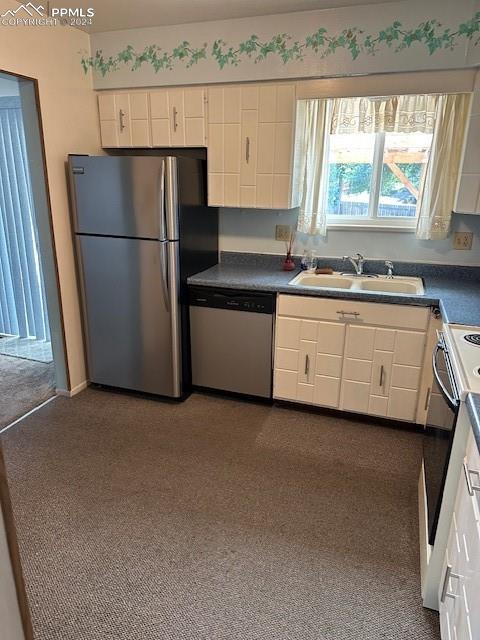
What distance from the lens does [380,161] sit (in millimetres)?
2932

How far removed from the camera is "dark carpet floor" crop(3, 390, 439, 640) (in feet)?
5.12

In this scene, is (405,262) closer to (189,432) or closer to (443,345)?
(443,345)

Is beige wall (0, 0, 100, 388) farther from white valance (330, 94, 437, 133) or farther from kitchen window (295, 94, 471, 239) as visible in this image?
white valance (330, 94, 437, 133)

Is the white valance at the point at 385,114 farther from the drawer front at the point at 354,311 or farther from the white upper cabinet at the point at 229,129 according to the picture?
the drawer front at the point at 354,311

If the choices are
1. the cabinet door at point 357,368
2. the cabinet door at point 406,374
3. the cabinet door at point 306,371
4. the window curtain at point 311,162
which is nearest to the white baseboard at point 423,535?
the cabinet door at point 406,374

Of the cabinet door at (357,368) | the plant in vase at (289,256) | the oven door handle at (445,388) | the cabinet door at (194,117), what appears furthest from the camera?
the plant in vase at (289,256)

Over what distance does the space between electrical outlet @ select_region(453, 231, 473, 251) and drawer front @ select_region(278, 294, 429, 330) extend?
2.20ft

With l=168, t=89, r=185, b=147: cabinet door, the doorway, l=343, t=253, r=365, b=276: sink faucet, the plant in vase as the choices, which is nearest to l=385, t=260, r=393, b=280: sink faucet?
l=343, t=253, r=365, b=276: sink faucet

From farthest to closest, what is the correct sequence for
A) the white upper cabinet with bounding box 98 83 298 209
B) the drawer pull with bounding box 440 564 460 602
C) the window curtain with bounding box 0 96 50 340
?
the window curtain with bounding box 0 96 50 340
the white upper cabinet with bounding box 98 83 298 209
the drawer pull with bounding box 440 564 460 602

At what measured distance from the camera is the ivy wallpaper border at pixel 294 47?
2.40 m

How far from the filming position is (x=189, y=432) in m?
2.70

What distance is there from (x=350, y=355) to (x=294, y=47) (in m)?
1.93

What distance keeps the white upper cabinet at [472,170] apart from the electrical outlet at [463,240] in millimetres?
307

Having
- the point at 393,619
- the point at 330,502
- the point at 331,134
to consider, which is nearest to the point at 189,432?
the point at 330,502
